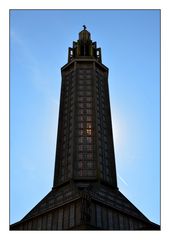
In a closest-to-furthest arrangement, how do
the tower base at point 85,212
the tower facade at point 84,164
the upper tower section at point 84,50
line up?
the tower base at point 85,212 → the tower facade at point 84,164 → the upper tower section at point 84,50

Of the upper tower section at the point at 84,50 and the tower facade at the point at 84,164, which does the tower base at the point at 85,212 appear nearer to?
the tower facade at the point at 84,164

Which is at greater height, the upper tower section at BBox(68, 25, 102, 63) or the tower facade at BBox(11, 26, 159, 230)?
the upper tower section at BBox(68, 25, 102, 63)

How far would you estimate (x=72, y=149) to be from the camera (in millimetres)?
70312

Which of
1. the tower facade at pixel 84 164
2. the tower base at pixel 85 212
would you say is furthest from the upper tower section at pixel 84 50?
the tower base at pixel 85 212

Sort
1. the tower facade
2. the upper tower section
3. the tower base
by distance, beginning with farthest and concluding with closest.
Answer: the upper tower section < the tower facade < the tower base

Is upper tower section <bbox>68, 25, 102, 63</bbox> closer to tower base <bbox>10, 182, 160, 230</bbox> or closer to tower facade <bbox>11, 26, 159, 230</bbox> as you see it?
tower facade <bbox>11, 26, 159, 230</bbox>

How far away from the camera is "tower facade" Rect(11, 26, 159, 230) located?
54938 mm

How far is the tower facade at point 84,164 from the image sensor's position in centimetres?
5494

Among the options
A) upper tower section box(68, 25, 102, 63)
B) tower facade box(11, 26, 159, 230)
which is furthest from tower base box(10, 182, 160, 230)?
upper tower section box(68, 25, 102, 63)

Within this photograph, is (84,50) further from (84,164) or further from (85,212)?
(85,212)

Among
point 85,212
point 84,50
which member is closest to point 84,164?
point 85,212

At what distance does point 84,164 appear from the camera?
68438mm
